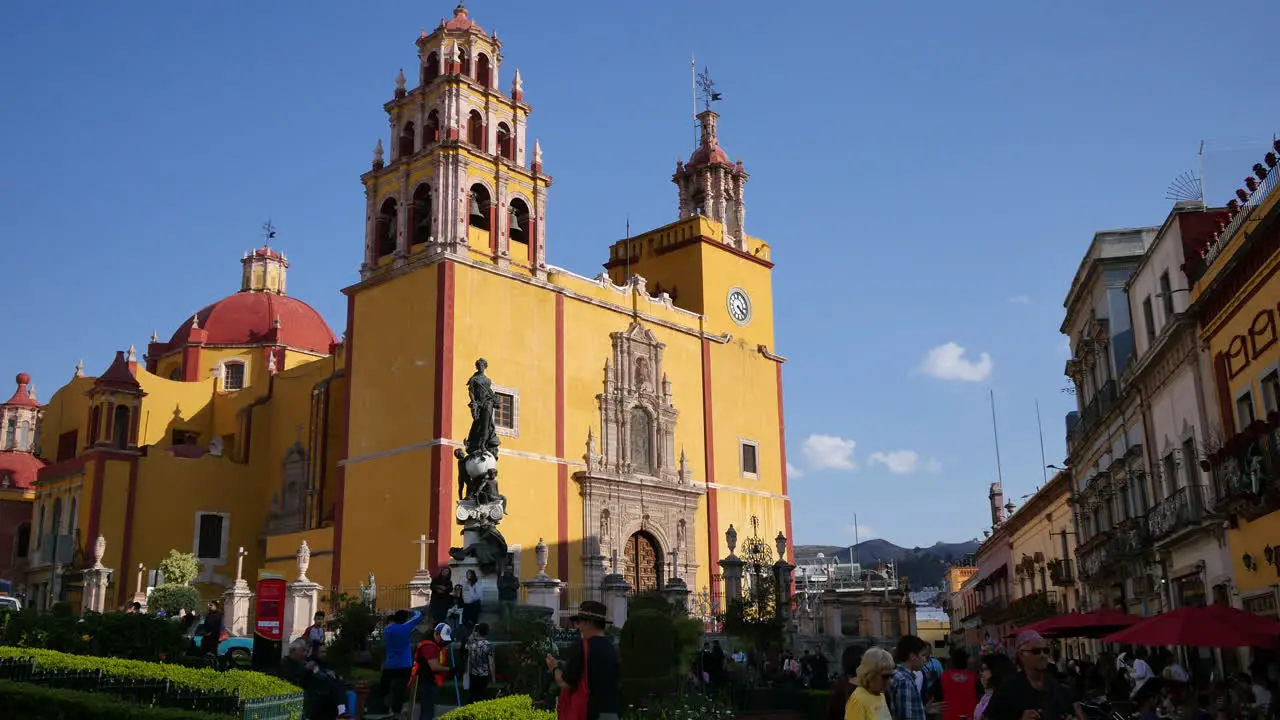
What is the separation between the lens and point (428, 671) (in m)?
11.0

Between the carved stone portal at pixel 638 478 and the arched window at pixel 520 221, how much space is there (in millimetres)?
4496

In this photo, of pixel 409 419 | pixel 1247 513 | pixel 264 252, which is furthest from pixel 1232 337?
pixel 264 252

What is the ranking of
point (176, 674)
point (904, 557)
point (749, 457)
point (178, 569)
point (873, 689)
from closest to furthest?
point (873, 689) → point (176, 674) → point (178, 569) → point (749, 457) → point (904, 557)

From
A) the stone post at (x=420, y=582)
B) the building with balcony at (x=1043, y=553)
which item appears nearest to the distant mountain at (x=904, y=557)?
the building with balcony at (x=1043, y=553)

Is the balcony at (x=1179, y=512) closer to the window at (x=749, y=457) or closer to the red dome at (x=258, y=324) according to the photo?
the window at (x=749, y=457)

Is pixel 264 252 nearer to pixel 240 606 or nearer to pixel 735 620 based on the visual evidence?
pixel 240 606

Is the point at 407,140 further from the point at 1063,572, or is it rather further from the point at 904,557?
the point at 904,557

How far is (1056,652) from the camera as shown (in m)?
33.2

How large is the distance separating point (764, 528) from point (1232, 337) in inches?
910

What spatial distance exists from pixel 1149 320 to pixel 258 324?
35831mm

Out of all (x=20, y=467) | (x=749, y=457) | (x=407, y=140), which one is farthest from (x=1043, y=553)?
(x=20, y=467)

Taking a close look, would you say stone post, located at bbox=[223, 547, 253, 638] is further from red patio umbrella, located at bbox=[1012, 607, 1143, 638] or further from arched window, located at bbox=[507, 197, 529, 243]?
red patio umbrella, located at bbox=[1012, 607, 1143, 638]

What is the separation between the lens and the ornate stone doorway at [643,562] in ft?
115

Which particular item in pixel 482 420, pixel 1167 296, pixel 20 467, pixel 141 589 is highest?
pixel 20 467
